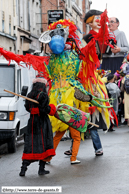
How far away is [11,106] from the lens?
10.1 meters

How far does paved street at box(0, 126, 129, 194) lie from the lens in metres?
6.45

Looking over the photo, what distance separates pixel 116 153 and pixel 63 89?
1.79m

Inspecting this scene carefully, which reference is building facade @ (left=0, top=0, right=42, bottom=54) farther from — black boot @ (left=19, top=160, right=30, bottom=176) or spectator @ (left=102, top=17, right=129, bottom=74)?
black boot @ (left=19, top=160, right=30, bottom=176)

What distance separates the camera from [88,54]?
855 cm

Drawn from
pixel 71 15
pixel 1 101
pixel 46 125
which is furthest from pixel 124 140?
pixel 71 15

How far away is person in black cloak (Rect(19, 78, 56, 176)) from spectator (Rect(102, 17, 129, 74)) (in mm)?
8501

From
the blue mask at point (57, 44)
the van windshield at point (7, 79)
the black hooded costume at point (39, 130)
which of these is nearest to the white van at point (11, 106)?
the van windshield at point (7, 79)

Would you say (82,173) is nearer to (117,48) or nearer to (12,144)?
(12,144)

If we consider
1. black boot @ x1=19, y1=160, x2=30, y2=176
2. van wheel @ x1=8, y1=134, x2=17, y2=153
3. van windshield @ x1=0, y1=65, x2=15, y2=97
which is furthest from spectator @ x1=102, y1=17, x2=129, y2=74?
black boot @ x1=19, y1=160, x2=30, y2=176

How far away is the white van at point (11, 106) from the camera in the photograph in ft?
33.1

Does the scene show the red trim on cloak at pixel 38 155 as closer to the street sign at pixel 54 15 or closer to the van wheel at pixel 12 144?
the van wheel at pixel 12 144

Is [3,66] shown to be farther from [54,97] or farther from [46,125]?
[46,125]

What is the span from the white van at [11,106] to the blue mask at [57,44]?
1.15 m

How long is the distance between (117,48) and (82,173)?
8.63m
